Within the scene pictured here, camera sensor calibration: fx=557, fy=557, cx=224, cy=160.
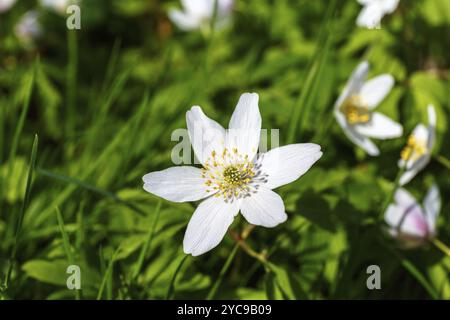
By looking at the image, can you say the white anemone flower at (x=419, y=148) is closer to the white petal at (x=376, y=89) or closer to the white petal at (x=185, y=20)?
the white petal at (x=376, y=89)

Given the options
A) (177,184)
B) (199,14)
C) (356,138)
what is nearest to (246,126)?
(177,184)

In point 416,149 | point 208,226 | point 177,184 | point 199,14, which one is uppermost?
point 199,14

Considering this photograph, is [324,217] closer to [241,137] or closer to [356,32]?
[241,137]

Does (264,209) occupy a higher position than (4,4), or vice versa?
(4,4)

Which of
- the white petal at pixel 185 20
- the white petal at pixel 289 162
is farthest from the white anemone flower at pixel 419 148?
the white petal at pixel 185 20

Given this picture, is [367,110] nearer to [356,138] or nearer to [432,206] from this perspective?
[356,138]
